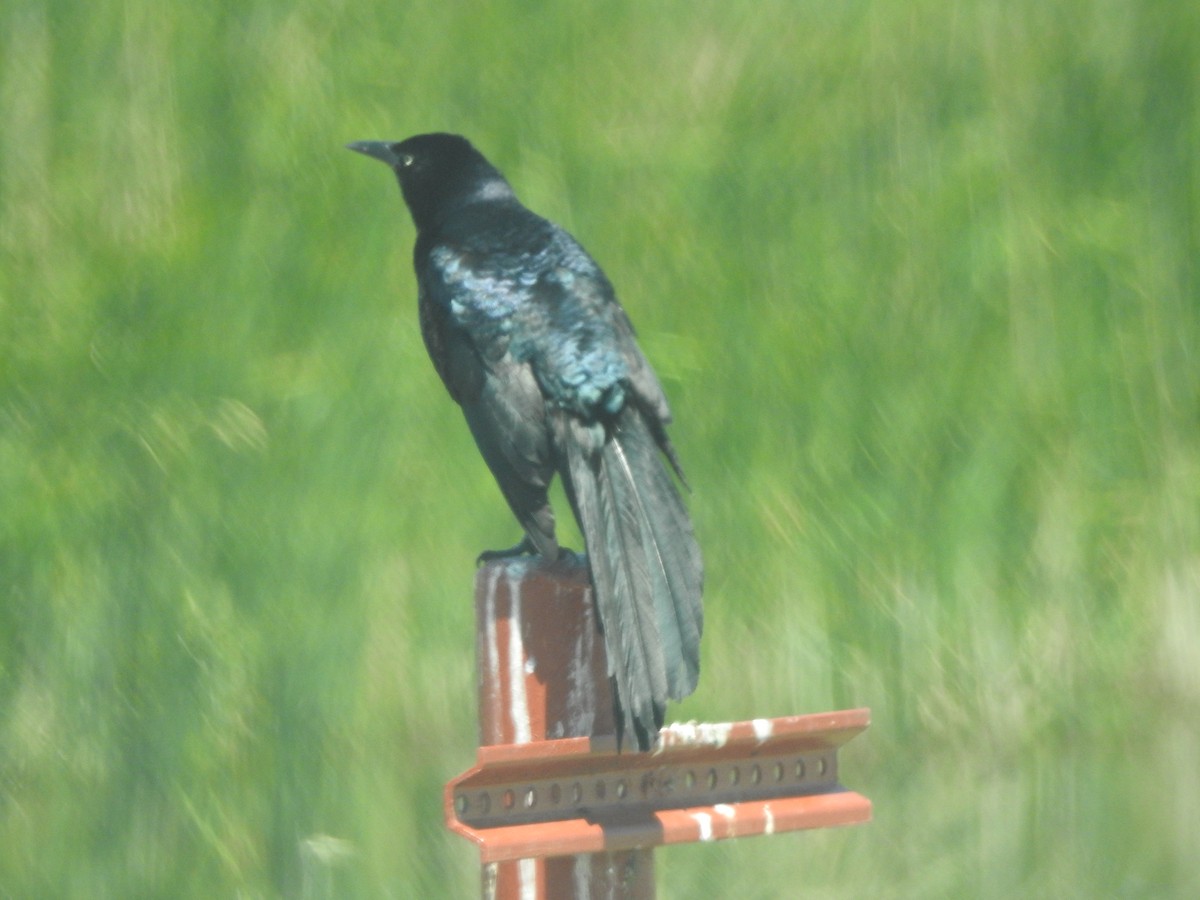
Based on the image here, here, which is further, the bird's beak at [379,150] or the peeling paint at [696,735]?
the bird's beak at [379,150]

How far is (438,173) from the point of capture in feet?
12.9

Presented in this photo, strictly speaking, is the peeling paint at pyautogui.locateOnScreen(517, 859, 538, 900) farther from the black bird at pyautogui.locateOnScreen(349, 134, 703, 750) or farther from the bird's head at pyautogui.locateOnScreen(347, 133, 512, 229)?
the bird's head at pyautogui.locateOnScreen(347, 133, 512, 229)

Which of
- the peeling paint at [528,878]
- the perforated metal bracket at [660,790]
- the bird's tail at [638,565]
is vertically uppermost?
A: the bird's tail at [638,565]

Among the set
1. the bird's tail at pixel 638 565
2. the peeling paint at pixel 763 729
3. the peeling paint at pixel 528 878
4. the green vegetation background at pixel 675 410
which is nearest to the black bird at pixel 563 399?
the bird's tail at pixel 638 565

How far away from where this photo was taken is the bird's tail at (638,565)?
220 cm

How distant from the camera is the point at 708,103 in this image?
4.98 m

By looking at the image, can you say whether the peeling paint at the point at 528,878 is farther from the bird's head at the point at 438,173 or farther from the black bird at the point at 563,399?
the bird's head at the point at 438,173

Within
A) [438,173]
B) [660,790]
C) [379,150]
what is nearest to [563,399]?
[660,790]

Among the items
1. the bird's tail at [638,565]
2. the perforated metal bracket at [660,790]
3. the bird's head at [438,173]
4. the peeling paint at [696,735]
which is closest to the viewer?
the perforated metal bracket at [660,790]

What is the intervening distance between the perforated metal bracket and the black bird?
0.08m

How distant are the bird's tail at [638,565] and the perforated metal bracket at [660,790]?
8cm

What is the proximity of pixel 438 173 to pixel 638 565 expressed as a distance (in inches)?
73.2

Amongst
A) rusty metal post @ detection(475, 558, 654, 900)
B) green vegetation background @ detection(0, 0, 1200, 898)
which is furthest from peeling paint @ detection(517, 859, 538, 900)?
green vegetation background @ detection(0, 0, 1200, 898)

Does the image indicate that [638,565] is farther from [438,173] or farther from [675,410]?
[675,410]
